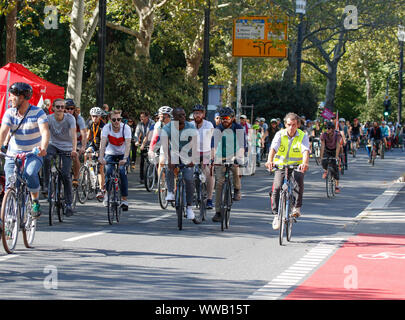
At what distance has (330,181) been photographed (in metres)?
20.4

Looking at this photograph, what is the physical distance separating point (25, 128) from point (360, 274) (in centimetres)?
416

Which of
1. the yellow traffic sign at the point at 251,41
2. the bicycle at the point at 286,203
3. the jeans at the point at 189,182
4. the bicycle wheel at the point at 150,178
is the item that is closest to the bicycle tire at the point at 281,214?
the bicycle at the point at 286,203

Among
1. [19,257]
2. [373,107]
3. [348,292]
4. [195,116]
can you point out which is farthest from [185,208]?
[373,107]

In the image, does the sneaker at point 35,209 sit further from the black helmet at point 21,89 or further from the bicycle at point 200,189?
the bicycle at point 200,189

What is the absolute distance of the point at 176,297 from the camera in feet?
26.0

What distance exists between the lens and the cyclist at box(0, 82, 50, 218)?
1062cm

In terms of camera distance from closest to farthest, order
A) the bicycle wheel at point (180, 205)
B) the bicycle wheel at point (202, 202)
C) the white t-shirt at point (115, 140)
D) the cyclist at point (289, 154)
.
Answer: the cyclist at point (289, 154)
the bicycle wheel at point (180, 205)
the white t-shirt at point (115, 140)
the bicycle wheel at point (202, 202)

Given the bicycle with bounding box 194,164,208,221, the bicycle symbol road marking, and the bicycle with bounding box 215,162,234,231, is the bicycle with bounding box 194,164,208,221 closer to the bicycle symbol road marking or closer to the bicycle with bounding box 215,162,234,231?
the bicycle with bounding box 215,162,234,231

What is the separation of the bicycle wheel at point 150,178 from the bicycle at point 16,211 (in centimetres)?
862

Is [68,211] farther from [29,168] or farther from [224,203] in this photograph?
[29,168]

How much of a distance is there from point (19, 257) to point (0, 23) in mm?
23722

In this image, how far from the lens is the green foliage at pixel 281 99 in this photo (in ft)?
158

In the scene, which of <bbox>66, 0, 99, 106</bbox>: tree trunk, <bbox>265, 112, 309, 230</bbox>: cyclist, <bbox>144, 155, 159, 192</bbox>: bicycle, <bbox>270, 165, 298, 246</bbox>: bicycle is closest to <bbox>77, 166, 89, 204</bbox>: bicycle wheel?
<bbox>144, 155, 159, 192</bbox>: bicycle

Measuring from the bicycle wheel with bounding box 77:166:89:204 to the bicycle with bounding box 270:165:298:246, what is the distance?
5.61 m
